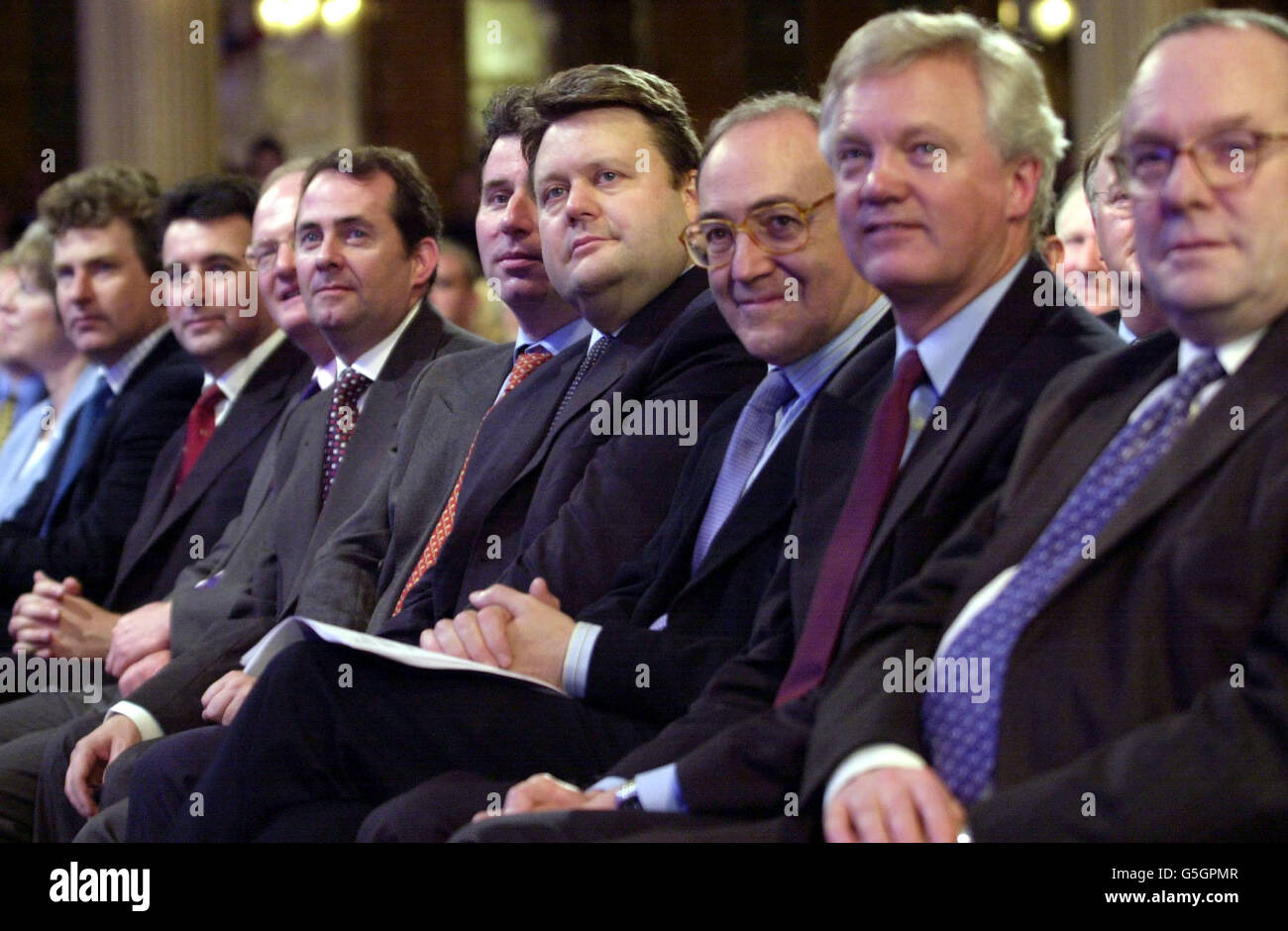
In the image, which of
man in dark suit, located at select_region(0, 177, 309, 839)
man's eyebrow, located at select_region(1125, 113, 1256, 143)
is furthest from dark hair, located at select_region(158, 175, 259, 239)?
man's eyebrow, located at select_region(1125, 113, 1256, 143)

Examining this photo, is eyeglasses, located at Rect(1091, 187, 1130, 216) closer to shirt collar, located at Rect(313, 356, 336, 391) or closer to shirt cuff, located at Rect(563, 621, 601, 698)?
shirt cuff, located at Rect(563, 621, 601, 698)

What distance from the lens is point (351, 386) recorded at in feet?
13.0

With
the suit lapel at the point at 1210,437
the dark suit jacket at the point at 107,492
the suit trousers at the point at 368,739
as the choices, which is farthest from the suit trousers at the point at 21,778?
the suit lapel at the point at 1210,437

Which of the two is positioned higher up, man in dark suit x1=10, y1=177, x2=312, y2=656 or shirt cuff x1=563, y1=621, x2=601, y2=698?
man in dark suit x1=10, y1=177, x2=312, y2=656

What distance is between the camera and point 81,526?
185 inches

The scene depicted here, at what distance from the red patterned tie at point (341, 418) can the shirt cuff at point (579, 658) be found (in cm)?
139

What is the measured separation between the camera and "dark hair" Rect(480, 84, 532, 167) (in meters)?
3.68

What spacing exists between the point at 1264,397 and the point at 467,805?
116cm

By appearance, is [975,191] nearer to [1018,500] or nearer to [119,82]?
[1018,500]

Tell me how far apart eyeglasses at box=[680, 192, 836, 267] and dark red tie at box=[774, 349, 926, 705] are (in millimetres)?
445

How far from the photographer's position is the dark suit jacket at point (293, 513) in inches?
140

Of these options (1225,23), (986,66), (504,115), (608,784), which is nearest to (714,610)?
(608,784)

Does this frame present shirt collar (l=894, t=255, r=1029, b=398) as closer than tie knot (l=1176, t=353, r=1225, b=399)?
No
